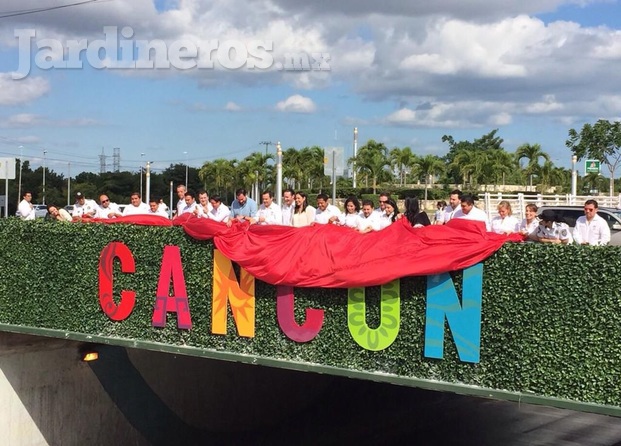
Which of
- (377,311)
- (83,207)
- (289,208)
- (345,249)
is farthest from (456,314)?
(83,207)

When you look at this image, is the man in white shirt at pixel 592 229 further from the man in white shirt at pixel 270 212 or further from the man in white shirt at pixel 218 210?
the man in white shirt at pixel 218 210

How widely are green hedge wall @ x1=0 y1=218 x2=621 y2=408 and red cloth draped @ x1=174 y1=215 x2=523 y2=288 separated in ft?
0.75

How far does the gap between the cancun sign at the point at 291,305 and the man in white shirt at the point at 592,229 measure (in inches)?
75.3

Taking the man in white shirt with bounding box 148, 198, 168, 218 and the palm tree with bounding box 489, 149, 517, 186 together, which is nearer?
the man in white shirt with bounding box 148, 198, 168, 218

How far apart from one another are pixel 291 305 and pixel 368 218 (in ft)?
6.76

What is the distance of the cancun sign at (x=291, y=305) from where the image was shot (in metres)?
8.62

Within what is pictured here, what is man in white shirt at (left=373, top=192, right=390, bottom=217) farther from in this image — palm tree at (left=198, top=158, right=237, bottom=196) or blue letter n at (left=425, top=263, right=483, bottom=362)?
palm tree at (left=198, top=158, right=237, bottom=196)

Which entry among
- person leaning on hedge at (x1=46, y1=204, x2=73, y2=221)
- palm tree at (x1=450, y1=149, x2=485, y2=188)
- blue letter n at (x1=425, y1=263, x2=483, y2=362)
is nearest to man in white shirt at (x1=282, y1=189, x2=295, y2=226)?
person leaning on hedge at (x1=46, y1=204, x2=73, y2=221)

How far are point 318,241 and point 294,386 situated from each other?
34.9 ft

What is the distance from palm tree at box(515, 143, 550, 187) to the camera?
2376 inches

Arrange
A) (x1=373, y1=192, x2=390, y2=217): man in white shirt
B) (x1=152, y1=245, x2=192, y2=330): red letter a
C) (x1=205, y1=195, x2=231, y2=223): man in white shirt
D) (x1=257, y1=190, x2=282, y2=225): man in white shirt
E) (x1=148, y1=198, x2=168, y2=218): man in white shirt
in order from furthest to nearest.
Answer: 1. (x1=148, y1=198, x2=168, y2=218): man in white shirt
2. (x1=205, y1=195, x2=231, y2=223): man in white shirt
3. (x1=257, y1=190, x2=282, y2=225): man in white shirt
4. (x1=373, y1=192, x2=390, y2=217): man in white shirt
5. (x1=152, y1=245, x2=192, y2=330): red letter a

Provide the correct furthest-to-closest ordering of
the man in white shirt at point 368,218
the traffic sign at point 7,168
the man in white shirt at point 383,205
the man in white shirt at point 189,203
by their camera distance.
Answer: the traffic sign at point 7,168 → the man in white shirt at point 189,203 → the man in white shirt at point 383,205 → the man in white shirt at point 368,218

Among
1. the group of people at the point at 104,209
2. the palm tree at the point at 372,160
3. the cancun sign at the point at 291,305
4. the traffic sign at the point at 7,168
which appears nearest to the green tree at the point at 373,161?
the palm tree at the point at 372,160

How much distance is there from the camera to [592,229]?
9508 millimetres
